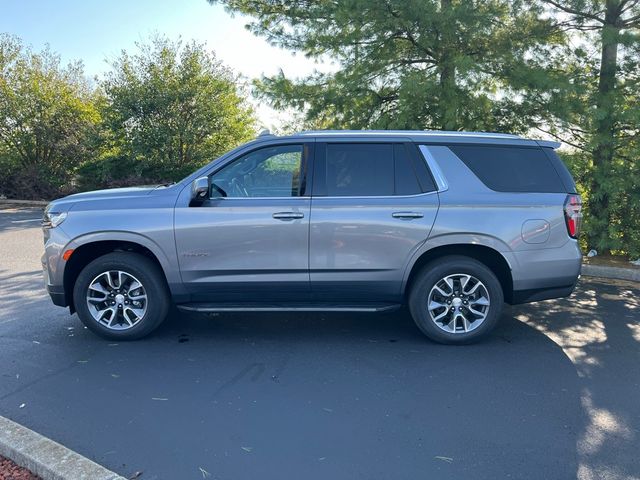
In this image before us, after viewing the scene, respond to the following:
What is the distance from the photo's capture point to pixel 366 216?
15.6 feet

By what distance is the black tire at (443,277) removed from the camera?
15.9 feet

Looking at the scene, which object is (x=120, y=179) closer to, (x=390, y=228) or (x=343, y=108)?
(x=343, y=108)

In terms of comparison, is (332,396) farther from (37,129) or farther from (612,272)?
(37,129)

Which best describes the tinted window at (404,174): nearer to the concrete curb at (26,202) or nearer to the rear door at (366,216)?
the rear door at (366,216)

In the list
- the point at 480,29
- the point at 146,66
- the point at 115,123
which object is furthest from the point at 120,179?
the point at 480,29

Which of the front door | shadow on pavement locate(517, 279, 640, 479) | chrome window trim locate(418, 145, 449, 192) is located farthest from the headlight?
shadow on pavement locate(517, 279, 640, 479)

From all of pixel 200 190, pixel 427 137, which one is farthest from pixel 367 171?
pixel 200 190

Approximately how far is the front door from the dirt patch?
2.14 metres

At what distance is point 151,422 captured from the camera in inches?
138

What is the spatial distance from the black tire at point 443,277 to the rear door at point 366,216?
0.21 meters

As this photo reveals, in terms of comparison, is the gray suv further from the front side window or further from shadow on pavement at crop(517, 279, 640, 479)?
shadow on pavement at crop(517, 279, 640, 479)

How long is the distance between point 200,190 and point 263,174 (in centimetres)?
63

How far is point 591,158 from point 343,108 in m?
4.11

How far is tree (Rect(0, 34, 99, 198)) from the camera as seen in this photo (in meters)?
18.7
